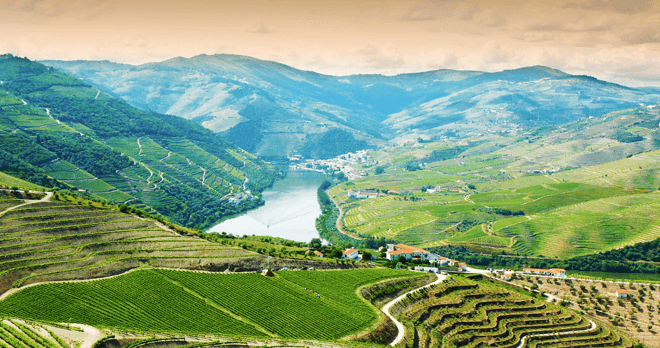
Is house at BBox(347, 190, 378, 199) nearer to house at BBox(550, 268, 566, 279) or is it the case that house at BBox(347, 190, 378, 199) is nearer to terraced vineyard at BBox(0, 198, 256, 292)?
house at BBox(550, 268, 566, 279)

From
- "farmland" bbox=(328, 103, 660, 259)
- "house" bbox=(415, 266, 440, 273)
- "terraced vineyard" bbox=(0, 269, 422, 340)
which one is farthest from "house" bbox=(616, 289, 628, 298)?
"terraced vineyard" bbox=(0, 269, 422, 340)

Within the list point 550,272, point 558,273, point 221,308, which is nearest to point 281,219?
point 550,272

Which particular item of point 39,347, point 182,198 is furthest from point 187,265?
point 182,198

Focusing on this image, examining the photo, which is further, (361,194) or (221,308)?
(361,194)

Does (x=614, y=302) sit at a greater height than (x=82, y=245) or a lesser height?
lesser

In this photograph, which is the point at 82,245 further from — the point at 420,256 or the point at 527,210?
the point at 527,210

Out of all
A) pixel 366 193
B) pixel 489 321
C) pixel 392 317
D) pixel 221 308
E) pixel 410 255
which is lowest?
pixel 489 321

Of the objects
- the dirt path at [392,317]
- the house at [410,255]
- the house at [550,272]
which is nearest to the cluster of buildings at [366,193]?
the house at [410,255]
